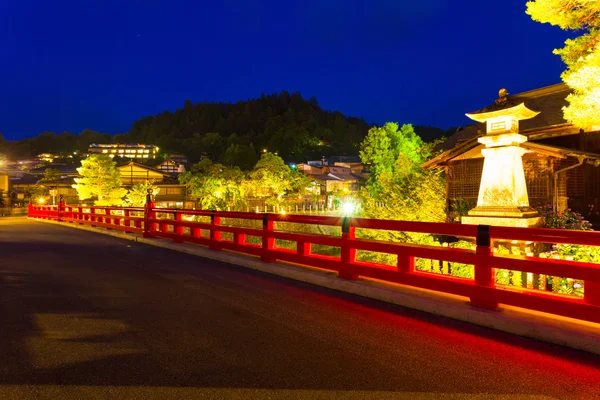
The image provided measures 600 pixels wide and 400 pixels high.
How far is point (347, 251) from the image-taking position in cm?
728

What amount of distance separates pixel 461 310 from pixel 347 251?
2.22 m

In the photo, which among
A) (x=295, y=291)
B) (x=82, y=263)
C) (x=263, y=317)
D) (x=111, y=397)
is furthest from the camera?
(x=82, y=263)

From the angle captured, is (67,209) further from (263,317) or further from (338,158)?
(338,158)

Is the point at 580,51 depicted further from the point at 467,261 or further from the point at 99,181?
the point at 99,181

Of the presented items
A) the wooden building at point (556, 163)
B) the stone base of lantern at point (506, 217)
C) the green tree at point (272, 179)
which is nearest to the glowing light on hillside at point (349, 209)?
the green tree at point (272, 179)

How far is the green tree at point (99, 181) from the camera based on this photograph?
1720 inches

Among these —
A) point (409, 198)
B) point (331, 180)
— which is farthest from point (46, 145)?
point (409, 198)

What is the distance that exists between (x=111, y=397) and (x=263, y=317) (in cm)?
238

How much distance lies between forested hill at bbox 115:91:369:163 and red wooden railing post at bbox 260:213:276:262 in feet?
233

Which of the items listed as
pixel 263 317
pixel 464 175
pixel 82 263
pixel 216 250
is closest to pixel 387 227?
pixel 263 317

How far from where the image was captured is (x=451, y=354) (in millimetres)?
4312

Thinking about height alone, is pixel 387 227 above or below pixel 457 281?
above

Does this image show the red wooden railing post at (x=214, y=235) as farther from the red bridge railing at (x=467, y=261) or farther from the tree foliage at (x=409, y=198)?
the tree foliage at (x=409, y=198)

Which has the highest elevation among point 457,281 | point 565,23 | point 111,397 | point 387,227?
point 565,23
